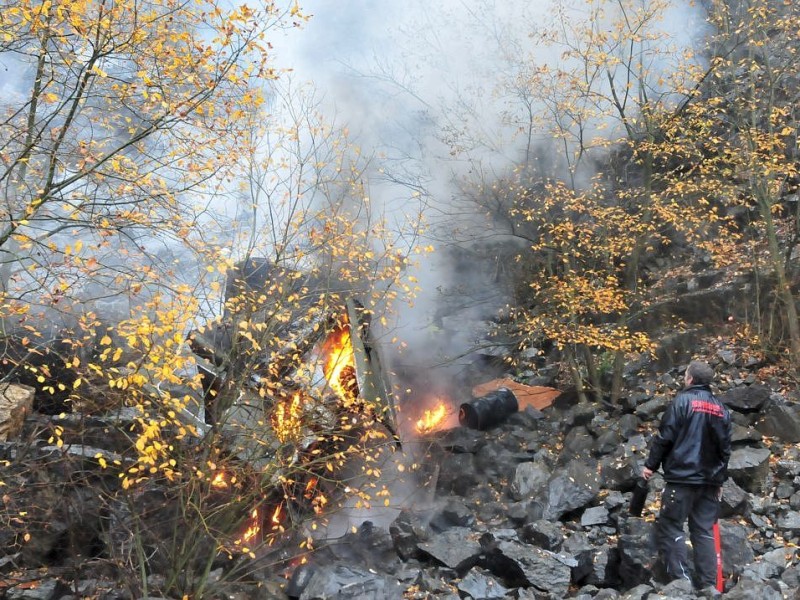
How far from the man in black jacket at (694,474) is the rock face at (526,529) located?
317mm

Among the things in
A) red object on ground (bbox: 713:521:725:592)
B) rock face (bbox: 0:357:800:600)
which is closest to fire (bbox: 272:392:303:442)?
rock face (bbox: 0:357:800:600)

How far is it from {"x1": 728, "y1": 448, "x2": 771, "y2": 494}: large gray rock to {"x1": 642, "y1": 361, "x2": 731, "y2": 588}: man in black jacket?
7.50 ft

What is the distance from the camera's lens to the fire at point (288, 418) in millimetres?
5648

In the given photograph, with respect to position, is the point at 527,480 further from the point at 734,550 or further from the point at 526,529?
the point at 734,550

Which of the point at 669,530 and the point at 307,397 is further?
the point at 307,397

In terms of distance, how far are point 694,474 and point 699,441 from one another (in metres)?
0.24

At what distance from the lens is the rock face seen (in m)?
5.18

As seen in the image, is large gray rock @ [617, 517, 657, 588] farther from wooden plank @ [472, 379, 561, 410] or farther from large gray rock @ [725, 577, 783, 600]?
wooden plank @ [472, 379, 561, 410]

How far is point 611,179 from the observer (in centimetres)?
1359

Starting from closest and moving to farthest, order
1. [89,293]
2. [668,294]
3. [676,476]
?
[676,476] < [89,293] < [668,294]

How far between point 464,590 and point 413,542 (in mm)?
1181

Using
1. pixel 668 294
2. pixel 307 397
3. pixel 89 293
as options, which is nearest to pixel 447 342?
pixel 668 294

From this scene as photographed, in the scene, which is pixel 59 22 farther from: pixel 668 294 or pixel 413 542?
pixel 668 294

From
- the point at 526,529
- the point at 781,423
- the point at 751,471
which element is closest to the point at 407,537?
the point at 526,529
